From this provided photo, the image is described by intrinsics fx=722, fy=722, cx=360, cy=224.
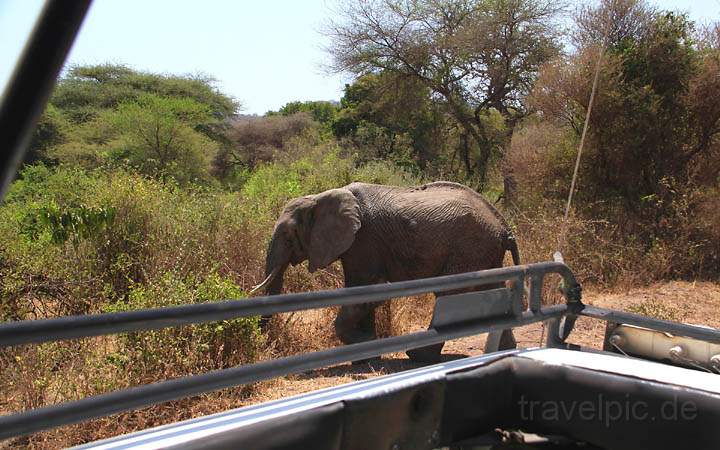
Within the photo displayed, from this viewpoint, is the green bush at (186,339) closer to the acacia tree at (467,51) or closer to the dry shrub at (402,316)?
the dry shrub at (402,316)

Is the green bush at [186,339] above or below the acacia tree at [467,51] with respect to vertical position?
below

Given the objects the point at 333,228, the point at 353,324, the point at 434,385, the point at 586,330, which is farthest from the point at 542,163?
the point at 434,385

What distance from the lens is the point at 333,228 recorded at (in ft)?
24.3

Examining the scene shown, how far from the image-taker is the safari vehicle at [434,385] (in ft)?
4.65

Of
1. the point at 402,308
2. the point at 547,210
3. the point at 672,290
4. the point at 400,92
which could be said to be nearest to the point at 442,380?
the point at 402,308

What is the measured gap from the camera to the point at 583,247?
10.7 meters

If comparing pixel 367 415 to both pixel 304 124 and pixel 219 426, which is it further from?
pixel 304 124

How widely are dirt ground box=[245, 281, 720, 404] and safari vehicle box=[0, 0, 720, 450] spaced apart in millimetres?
3216

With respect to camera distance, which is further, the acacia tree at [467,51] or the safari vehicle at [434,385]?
the acacia tree at [467,51]

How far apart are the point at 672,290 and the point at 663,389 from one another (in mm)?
8536

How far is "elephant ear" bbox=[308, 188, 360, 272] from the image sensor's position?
24.3ft

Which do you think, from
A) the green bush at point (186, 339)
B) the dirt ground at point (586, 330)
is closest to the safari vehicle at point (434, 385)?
the green bush at point (186, 339)

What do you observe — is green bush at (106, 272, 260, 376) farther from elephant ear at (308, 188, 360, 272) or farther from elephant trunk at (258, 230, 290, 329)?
elephant ear at (308, 188, 360, 272)

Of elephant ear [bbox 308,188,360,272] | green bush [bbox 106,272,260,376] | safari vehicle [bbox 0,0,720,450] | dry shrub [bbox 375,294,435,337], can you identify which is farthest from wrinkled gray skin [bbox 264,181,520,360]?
safari vehicle [bbox 0,0,720,450]
